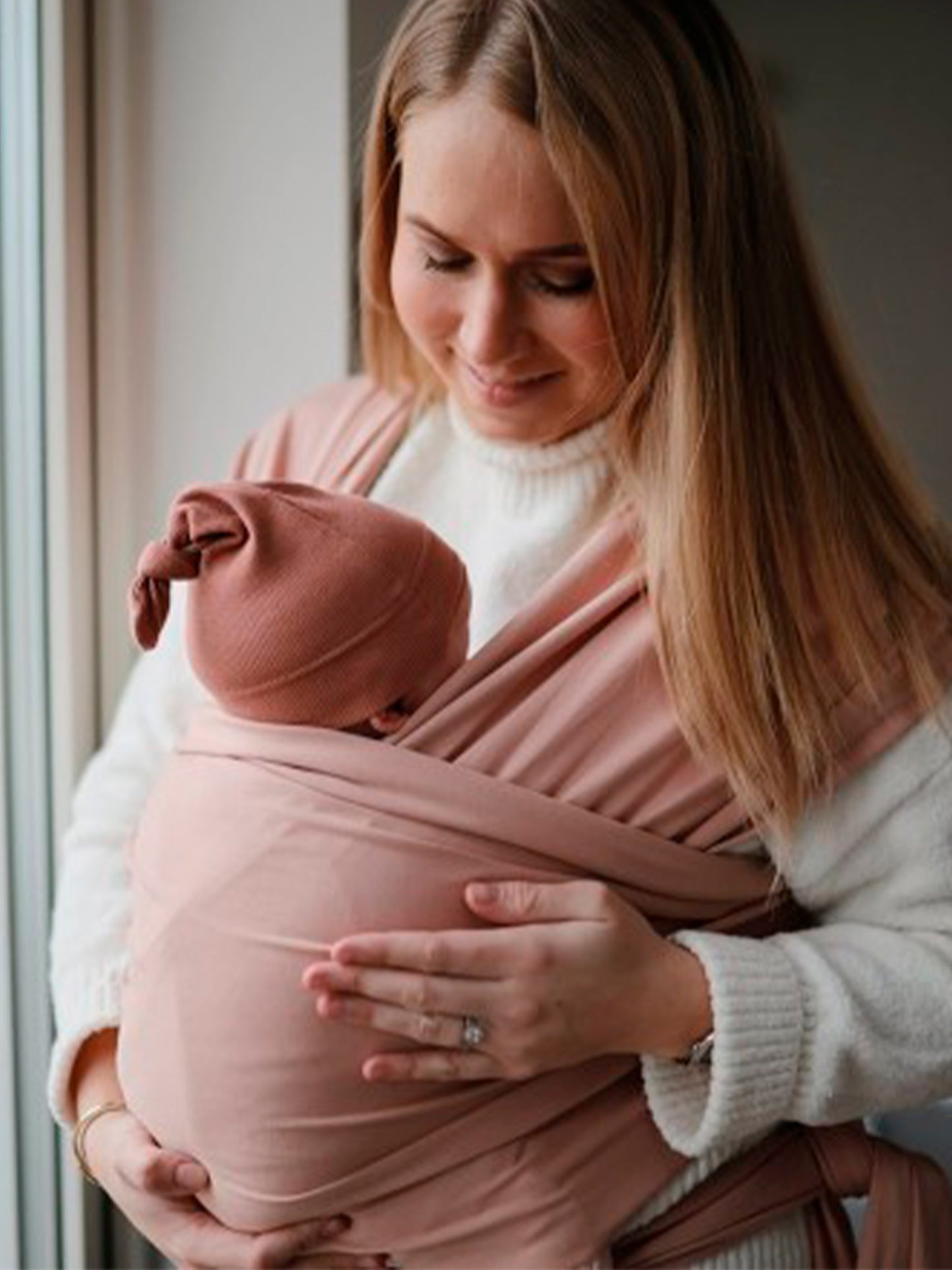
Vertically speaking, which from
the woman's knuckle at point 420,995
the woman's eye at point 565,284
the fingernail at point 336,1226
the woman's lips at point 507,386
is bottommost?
the fingernail at point 336,1226

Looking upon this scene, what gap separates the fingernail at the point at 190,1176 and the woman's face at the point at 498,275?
672mm

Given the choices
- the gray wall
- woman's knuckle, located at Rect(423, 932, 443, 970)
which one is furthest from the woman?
the gray wall

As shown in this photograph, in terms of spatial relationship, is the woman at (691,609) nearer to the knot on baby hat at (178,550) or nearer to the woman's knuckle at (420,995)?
the woman's knuckle at (420,995)

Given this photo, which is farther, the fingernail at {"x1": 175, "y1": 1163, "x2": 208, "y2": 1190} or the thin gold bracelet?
the thin gold bracelet

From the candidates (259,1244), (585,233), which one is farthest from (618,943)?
(585,233)

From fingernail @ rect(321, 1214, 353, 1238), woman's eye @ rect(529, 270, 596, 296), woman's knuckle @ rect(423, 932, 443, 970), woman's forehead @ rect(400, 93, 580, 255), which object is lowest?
fingernail @ rect(321, 1214, 353, 1238)

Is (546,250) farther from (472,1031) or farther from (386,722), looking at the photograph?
(472,1031)

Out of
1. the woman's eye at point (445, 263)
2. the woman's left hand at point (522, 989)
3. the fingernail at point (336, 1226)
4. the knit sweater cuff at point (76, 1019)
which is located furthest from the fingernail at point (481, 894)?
the woman's eye at point (445, 263)

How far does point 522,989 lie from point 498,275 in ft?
1.83

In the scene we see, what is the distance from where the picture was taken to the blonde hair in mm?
1256

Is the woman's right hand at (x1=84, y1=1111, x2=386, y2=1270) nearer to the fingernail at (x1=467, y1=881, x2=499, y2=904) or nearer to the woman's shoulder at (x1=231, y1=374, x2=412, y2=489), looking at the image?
the fingernail at (x1=467, y1=881, x2=499, y2=904)

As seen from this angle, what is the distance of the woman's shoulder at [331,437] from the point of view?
158 centimetres

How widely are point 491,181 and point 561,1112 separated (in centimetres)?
73

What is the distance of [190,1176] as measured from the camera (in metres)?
1.29
